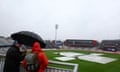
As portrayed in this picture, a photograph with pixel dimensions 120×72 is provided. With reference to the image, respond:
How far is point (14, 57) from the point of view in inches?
157

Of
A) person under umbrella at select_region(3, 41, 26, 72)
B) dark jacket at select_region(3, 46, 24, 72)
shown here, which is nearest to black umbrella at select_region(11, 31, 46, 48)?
person under umbrella at select_region(3, 41, 26, 72)

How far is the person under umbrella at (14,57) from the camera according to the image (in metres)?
3.97

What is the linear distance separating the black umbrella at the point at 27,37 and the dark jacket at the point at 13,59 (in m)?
0.49

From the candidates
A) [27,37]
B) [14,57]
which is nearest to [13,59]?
[14,57]

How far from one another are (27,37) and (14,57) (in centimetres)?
75

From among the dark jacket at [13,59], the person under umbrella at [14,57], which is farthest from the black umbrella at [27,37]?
the dark jacket at [13,59]

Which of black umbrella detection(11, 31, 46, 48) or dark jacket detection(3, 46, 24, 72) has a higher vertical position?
black umbrella detection(11, 31, 46, 48)

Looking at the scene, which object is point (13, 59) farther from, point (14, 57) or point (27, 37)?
point (27, 37)

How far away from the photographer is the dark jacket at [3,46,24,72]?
3.97 metres

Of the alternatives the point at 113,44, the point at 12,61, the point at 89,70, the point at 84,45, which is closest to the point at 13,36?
the point at 12,61

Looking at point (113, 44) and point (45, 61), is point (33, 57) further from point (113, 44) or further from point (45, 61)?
point (113, 44)

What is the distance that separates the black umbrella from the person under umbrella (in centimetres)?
35

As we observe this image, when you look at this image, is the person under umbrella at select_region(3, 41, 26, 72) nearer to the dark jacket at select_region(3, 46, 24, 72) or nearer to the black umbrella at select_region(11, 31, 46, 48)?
the dark jacket at select_region(3, 46, 24, 72)

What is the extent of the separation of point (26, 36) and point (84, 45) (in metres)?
30.2
